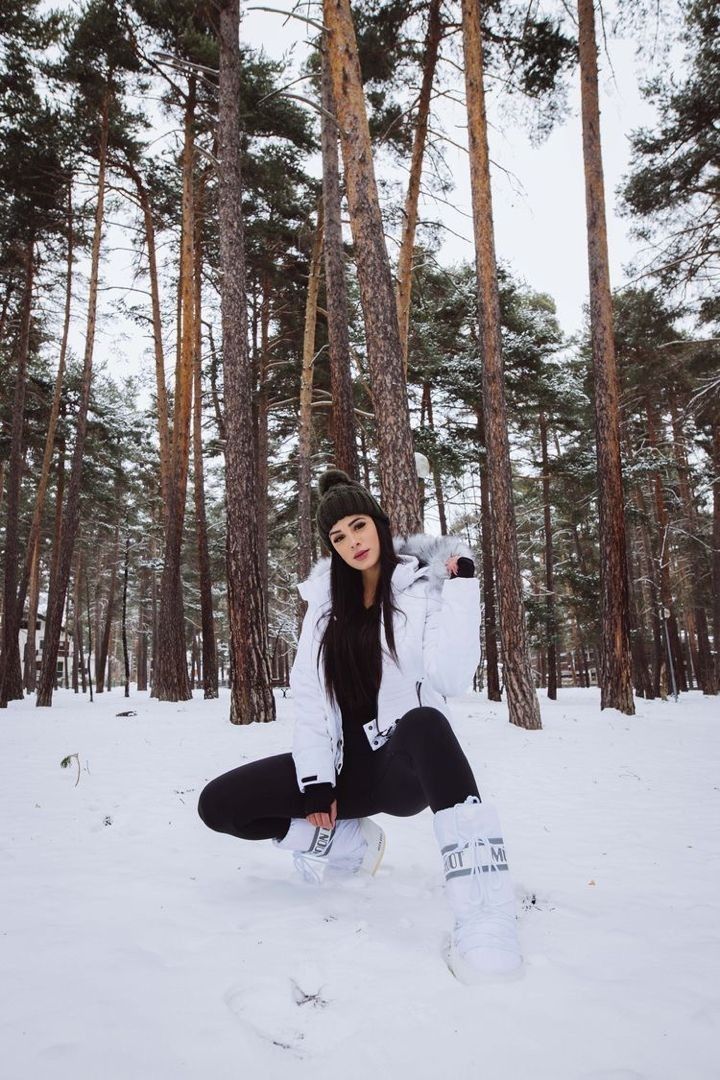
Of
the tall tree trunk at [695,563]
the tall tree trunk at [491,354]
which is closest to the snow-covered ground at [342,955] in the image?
the tall tree trunk at [491,354]

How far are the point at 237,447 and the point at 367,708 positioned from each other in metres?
6.60

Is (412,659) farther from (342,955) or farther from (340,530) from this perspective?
(342,955)

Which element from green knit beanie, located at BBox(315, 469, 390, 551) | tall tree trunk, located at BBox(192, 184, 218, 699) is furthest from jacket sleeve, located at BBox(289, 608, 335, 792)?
tall tree trunk, located at BBox(192, 184, 218, 699)

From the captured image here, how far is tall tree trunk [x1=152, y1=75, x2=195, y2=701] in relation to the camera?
12594 millimetres

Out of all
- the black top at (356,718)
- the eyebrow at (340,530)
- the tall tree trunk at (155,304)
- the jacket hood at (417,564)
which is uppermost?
the tall tree trunk at (155,304)


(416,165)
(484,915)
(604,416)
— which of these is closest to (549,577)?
(604,416)

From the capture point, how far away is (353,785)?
7.57 ft

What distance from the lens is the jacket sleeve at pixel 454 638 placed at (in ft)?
6.88

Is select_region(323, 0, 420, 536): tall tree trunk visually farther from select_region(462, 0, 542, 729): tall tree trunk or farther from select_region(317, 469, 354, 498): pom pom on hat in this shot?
select_region(317, 469, 354, 498): pom pom on hat

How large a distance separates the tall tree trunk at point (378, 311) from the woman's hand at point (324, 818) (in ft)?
11.4

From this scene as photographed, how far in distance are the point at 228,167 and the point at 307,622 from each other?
337 inches

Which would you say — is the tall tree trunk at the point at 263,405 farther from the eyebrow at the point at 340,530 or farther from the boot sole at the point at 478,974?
the boot sole at the point at 478,974

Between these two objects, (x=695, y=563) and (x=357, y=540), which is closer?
(x=357, y=540)

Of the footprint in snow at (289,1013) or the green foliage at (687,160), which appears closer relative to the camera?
the footprint in snow at (289,1013)
